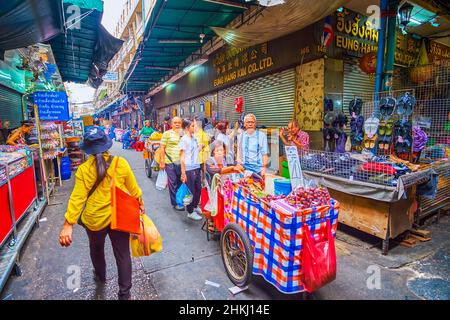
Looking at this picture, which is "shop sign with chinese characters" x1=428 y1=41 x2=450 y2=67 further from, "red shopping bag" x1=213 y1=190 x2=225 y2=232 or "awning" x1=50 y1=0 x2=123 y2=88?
"awning" x1=50 y1=0 x2=123 y2=88

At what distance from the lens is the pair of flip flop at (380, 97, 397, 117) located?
472cm

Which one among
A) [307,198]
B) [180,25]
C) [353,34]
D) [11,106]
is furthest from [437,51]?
[11,106]

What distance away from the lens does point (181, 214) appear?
5266 millimetres

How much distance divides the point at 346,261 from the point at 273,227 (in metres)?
1.82

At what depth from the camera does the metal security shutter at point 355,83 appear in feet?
22.2

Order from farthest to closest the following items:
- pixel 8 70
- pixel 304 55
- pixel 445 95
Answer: pixel 8 70
pixel 445 95
pixel 304 55

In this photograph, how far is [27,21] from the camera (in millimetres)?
4355

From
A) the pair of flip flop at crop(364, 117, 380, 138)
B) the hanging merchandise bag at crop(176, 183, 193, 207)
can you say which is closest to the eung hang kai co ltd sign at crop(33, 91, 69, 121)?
the hanging merchandise bag at crop(176, 183, 193, 207)

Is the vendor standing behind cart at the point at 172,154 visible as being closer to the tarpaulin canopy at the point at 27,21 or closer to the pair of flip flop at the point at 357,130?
the tarpaulin canopy at the point at 27,21

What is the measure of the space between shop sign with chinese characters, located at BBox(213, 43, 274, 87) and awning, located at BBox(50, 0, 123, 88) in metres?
4.01

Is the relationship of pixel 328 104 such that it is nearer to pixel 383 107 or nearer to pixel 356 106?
pixel 356 106

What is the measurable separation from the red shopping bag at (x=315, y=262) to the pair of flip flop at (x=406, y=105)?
12.2 feet
